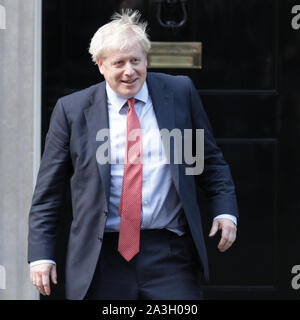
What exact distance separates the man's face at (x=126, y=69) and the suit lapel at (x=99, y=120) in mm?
97

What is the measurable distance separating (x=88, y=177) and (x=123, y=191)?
15cm

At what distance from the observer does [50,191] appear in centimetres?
270

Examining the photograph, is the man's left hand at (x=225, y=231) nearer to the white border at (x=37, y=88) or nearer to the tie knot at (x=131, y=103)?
the tie knot at (x=131, y=103)

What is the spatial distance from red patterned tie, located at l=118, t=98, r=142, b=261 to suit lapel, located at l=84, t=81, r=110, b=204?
69 millimetres

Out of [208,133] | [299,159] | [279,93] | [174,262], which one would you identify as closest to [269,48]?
[279,93]

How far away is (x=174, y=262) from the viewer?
2.70 m

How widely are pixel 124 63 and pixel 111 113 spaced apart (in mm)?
219

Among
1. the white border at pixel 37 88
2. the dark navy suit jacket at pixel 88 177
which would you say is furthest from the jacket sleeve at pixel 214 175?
the white border at pixel 37 88

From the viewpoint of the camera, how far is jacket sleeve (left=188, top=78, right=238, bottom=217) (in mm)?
2746

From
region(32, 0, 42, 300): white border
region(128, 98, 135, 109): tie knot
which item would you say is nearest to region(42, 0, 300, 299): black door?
region(32, 0, 42, 300): white border

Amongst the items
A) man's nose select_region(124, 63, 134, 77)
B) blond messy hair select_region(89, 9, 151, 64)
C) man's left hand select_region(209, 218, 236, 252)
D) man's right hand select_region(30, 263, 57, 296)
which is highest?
blond messy hair select_region(89, 9, 151, 64)

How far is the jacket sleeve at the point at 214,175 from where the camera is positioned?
2.75 m

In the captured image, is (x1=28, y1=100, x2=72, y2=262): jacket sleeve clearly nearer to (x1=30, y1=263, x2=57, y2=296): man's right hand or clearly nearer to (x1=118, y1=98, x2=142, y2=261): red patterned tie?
(x1=30, y1=263, x2=57, y2=296): man's right hand
